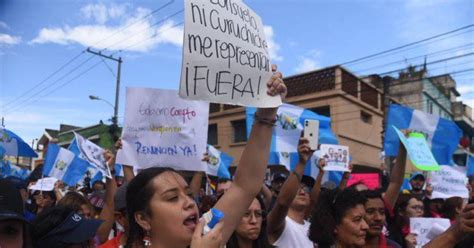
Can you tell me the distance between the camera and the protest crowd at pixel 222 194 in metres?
2.15

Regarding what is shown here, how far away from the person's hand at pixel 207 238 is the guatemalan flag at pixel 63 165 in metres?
6.89

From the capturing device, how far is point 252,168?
2.38 meters

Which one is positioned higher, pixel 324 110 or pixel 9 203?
pixel 324 110

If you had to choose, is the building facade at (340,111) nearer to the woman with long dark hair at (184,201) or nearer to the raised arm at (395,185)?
the raised arm at (395,185)

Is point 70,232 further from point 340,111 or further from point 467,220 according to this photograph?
point 340,111

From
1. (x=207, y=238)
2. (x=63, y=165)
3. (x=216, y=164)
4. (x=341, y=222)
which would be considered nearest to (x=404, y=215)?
Result: (x=341, y=222)

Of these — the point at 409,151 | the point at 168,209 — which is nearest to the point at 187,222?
the point at 168,209

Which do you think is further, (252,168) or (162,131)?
(162,131)

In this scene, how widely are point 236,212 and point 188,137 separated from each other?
115 inches

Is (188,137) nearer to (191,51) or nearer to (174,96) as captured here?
(174,96)

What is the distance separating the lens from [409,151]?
17.6 ft

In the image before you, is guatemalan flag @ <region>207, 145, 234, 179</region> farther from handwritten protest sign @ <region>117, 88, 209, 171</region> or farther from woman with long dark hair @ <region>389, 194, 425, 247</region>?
woman with long dark hair @ <region>389, 194, 425, 247</region>

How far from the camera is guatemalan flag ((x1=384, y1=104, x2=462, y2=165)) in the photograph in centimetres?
662

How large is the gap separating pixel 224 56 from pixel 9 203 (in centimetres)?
128
